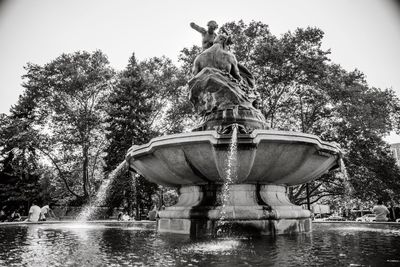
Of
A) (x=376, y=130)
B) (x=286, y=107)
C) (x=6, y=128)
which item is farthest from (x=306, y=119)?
(x=6, y=128)

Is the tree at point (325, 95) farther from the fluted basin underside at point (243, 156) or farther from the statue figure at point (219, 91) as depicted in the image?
the fluted basin underside at point (243, 156)

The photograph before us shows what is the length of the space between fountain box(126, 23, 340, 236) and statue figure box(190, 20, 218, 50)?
0.95m

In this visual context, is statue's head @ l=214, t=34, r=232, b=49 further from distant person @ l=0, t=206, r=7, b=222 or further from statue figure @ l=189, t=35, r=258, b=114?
distant person @ l=0, t=206, r=7, b=222

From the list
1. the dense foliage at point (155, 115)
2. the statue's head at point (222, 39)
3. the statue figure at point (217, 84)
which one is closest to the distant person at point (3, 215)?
the dense foliage at point (155, 115)

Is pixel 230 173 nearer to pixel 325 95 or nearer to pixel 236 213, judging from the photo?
pixel 236 213

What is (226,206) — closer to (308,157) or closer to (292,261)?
(308,157)

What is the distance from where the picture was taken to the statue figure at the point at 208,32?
7.88 meters

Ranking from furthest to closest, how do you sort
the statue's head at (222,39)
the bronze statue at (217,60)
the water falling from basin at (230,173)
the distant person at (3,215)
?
the distant person at (3,215) < the statue's head at (222,39) < the bronze statue at (217,60) < the water falling from basin at (230,173)

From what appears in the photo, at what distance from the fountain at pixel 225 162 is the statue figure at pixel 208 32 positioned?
3.10ft

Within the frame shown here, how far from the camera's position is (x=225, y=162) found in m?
5.32

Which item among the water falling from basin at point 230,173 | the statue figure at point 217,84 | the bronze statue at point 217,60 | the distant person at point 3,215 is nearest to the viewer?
the water falling from basin at point 230,173

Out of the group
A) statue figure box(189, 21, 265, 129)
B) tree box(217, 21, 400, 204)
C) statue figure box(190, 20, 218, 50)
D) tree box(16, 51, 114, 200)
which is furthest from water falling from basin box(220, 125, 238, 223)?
tree box(16, 51, 114, 200)

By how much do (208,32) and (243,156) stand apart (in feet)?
13.1

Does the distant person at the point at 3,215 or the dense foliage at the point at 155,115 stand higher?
the dense foliage at the point at 155,115
